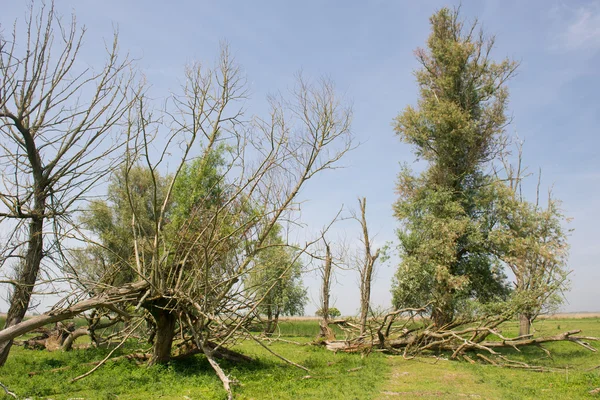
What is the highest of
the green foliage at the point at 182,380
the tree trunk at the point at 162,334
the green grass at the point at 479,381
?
the tree trunk at the point at 162,334

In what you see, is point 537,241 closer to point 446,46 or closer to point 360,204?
point 360,204

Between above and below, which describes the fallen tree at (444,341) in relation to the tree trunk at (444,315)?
below

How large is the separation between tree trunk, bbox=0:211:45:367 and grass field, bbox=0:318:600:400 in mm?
898

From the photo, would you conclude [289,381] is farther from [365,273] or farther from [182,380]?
[365,273]

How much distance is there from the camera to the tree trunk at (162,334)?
8.48m

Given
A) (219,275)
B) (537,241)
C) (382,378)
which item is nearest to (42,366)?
(219,275)

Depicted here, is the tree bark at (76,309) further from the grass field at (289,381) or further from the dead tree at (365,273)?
the dead tree at (365,273)

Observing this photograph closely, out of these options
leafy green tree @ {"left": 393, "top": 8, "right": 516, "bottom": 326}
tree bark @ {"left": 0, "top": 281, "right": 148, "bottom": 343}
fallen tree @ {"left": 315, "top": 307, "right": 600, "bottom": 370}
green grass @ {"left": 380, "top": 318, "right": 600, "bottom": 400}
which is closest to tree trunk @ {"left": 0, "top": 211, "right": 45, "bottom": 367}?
tree bark @ {"left": 0, "top": 281, "right": 148, "bottom": 343}

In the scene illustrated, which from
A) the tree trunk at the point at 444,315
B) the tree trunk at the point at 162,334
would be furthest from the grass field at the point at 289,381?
the tree trunk at the point at 444,315

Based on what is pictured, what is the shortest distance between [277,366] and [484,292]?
9818mm

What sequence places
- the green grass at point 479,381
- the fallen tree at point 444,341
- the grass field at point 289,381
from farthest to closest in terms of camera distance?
the fallen tree at point 444,341, the green grass at point 479,381, the grass field at point 289,381

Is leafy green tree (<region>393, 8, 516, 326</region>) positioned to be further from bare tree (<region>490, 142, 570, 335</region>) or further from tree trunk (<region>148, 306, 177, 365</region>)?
tree trunk (<region>148, 306, 177, 365</region>)

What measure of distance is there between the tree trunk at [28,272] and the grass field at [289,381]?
0.90 meters

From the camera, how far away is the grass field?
6.74 metres
